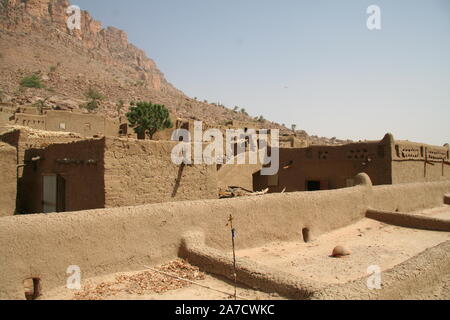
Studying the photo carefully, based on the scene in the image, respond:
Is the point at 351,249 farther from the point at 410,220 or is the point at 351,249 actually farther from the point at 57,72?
the point at 57,72

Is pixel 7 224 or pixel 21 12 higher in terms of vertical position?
pixel 21 12

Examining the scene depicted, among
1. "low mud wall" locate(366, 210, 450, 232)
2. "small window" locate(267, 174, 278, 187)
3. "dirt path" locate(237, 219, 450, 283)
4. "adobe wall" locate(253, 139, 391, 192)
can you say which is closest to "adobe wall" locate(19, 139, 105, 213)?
"dirt path" locate(237, 219, 450, 283)

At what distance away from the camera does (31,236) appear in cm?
410

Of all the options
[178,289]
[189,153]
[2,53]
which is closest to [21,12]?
[2,53]

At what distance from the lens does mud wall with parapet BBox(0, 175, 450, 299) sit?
4039 millimetres

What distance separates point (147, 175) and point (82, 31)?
95191 millimetres

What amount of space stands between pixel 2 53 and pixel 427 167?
173ft

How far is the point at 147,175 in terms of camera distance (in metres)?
8.06

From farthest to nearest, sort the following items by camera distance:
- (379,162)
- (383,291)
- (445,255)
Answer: (379,162), (445,255), (383,291)


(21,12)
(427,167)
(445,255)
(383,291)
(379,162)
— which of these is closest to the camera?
(383,291)

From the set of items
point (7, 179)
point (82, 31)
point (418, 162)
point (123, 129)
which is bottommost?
point (7, 179)

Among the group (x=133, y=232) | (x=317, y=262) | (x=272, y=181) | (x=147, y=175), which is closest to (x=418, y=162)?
(x=272, y=181)

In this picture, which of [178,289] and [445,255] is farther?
[445,255]

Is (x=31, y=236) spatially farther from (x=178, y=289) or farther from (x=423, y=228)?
(x=423, y=228)
